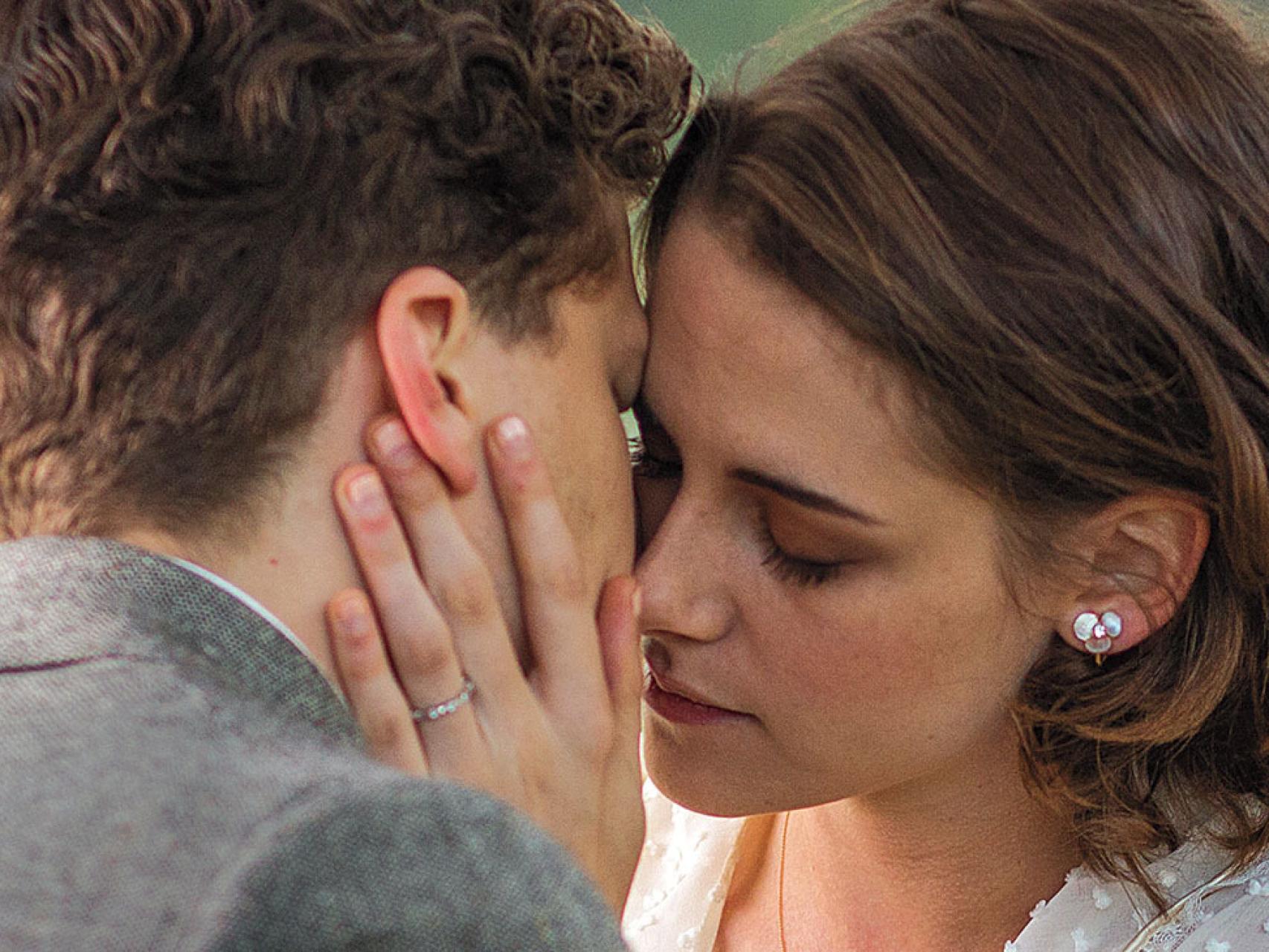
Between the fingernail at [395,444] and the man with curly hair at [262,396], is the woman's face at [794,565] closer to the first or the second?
the man with curly hair at [262,396]

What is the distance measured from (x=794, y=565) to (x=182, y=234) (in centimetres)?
68

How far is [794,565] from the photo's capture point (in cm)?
150

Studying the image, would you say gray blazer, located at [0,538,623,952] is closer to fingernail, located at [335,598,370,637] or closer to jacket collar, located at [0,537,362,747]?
jacket collar, located at [0,537,362,747]

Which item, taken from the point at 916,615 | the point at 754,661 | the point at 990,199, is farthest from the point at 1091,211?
the point at 754,661

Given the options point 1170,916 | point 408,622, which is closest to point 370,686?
point 408,622

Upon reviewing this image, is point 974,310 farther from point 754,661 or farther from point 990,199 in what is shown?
point 754,661

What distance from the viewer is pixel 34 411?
113 cm

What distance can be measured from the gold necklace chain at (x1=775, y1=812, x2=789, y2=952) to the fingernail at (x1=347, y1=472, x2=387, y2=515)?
1035 millimetres

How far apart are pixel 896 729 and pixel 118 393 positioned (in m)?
0.85

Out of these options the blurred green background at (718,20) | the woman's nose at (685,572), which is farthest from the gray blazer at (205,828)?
the blurred green background at (718,20)

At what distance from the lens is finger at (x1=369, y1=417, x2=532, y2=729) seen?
1.17 meters

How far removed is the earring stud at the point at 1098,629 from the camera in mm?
1543

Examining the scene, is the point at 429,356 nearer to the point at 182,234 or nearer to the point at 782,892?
the point at 182,234

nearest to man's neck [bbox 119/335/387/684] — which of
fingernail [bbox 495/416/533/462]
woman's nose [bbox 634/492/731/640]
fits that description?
fingernail [bbox 495/416/533/462]
